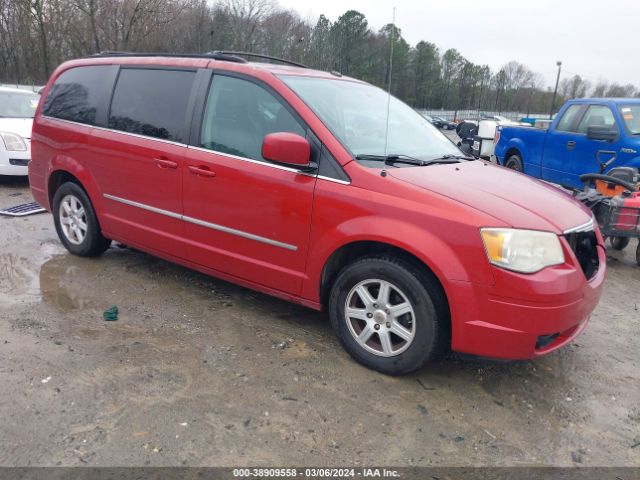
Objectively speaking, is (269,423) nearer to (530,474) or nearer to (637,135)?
(530,474)

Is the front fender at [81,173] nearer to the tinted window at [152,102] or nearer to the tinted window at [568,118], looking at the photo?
the tinted window at [152,102]

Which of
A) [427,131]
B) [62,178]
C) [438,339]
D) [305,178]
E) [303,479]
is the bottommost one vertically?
[303,479]

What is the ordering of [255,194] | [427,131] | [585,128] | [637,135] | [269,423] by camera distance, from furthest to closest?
[585,128], [637,135], [427,131], [255,194], [269,423]

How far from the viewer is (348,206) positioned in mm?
3201

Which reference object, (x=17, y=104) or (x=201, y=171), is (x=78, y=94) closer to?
(x=201, y=171)

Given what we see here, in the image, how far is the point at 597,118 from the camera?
8016 millimetres

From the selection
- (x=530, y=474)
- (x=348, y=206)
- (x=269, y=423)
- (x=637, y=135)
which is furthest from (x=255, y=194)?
(x=637, y=135)

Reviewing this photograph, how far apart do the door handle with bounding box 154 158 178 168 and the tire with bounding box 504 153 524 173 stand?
741 centimetres

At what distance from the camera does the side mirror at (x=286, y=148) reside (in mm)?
3230

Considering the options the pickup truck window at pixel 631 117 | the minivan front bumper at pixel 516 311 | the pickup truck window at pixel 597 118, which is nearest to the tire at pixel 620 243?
the pickup truck window at pixel 631 117

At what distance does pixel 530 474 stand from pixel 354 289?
1.39 meters

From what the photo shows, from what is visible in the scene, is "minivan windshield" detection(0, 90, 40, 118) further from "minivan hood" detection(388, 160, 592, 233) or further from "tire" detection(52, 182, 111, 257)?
"minivan hood" detection(388, 160, 592, 233)

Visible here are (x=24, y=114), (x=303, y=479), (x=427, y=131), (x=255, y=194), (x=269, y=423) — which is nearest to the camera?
(x=303, y=479)

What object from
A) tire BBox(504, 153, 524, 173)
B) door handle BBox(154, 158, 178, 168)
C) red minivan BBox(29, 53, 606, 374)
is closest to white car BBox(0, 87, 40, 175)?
red minivan BBox(29, 53, 606, 374)
